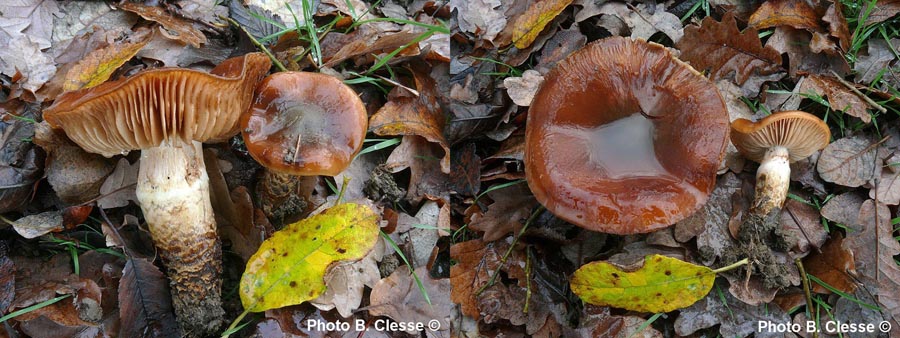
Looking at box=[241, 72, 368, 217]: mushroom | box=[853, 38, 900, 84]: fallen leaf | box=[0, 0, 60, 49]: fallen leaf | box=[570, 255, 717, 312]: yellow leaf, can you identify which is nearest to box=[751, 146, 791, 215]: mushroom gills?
box=[570, 255, 717, 312]: yellow leaf

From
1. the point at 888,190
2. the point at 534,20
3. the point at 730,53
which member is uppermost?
the point at 534,20

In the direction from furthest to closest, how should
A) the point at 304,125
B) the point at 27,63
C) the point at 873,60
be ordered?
the point at 873,60 < the point at 27,63 < the point at 304,125

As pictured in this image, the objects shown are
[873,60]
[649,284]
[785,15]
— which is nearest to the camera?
[649,284]

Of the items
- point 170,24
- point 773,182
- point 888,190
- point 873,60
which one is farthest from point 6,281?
point 873,60

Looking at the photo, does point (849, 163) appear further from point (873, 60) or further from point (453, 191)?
point (453, 191)

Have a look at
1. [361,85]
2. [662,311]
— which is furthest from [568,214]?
[361,85]
